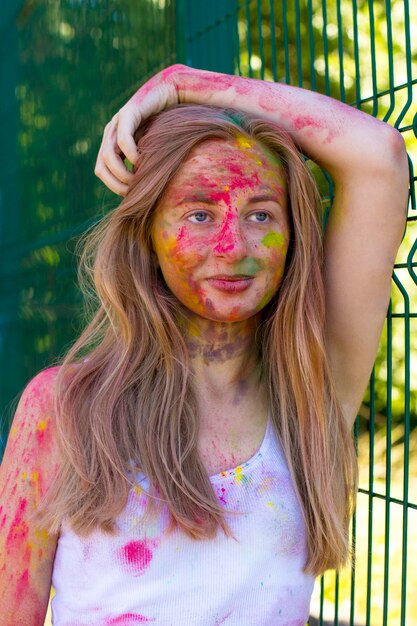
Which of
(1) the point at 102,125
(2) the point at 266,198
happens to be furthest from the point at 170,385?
(1) the point at 102,125

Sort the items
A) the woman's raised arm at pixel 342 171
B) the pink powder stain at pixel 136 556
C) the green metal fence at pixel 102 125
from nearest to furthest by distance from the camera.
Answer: the pink powder stain at pixel 136 556, the woman's raised arm at pixel 342 171, the green metal fence at pixel 102 125

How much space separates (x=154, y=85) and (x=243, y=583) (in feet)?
Result: 4.07

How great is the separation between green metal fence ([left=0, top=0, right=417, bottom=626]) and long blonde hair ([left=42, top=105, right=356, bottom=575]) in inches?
44.5

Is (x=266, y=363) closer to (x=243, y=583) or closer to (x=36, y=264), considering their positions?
(x=243, y=583)

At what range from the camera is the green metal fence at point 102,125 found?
355 centimetres

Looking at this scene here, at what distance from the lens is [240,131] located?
2.00 m

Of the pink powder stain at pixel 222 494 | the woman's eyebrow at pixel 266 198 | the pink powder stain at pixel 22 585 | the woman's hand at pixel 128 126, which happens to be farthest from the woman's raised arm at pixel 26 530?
the woman's eyebrow at pixel 266 198

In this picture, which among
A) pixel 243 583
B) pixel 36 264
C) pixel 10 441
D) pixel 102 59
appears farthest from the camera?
pixel 36 264

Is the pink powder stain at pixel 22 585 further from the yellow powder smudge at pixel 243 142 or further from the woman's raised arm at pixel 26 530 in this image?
the yellow powder smudge at pixel 243 142

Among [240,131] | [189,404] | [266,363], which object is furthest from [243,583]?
[240,131]

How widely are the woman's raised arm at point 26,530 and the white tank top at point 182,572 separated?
0.04 metres

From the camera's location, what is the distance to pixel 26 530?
1.92 meters

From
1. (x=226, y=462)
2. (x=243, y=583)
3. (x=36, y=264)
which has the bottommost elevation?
(x=243, y=583)

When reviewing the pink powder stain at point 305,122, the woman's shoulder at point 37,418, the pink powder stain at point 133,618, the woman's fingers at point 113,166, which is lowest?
the pink powder stain at point 133,618
